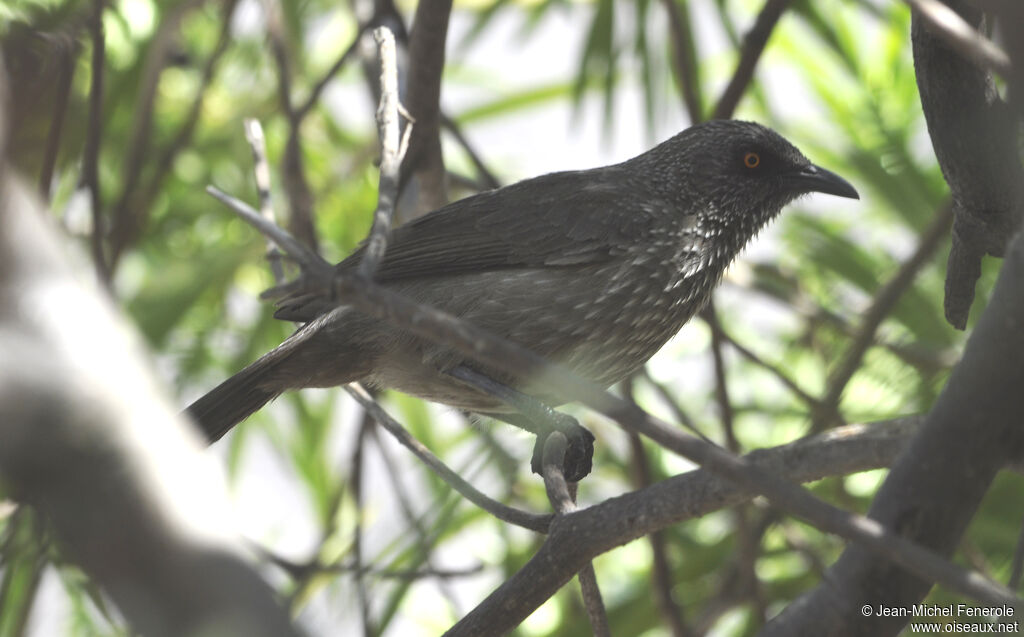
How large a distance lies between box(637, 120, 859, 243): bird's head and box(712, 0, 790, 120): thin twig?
324mm

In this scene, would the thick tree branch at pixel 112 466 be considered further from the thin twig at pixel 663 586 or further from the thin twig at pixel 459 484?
the thin twig at pixel 663 586

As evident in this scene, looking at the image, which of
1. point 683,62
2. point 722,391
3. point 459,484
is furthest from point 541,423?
point 683,62

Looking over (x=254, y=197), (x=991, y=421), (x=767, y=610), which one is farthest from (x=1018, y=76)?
(x=254, y=197)

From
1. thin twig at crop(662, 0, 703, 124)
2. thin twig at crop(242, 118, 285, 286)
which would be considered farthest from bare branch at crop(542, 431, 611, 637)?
thin twig at crop(662, 0, 703, 124)

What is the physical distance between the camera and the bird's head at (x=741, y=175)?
3.74m

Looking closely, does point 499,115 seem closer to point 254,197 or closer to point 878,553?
point 254,197

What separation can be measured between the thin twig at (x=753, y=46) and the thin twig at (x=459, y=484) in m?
1.97

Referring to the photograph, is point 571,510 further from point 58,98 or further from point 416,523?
point 58,98

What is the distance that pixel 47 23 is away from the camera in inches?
159

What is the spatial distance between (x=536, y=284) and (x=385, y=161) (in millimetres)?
1339

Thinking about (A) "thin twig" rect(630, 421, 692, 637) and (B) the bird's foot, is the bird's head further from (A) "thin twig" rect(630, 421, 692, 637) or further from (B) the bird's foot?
(B) the bird's foot

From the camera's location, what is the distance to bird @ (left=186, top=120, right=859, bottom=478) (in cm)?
327

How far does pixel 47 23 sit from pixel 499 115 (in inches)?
110

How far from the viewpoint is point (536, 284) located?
3.34 metres
